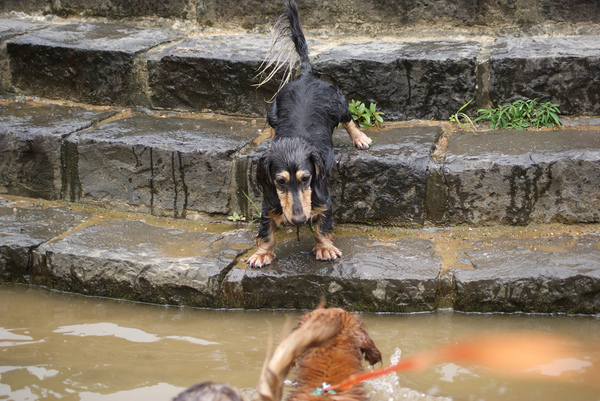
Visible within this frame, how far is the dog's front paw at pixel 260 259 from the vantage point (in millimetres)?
3828

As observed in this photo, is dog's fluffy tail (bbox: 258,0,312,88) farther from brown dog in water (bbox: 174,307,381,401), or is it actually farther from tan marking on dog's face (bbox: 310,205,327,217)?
brown dog in water (bbox: 174,307,381,401)

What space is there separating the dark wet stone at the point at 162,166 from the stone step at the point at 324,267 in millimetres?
271

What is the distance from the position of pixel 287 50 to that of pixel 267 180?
1.51 metres

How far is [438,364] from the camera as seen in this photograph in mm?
3156

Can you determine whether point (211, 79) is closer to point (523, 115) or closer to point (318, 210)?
point (318, 210)

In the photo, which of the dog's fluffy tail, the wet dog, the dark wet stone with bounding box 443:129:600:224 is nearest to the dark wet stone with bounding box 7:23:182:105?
the dog's fluffy tail

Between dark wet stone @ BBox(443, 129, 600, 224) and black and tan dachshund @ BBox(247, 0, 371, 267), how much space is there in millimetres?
735

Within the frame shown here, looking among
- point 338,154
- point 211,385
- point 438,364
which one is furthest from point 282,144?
point 211,385

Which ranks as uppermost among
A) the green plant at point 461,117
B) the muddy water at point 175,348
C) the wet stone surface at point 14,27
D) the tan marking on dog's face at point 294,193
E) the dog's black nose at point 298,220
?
the wet stone surface at point 14,27

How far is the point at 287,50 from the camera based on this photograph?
15.9 feet

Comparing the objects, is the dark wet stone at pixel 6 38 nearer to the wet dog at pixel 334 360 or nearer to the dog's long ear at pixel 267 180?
the dog's long ear at pixel 267 180

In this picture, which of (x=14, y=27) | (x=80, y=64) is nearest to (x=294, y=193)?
(x=80, y=64)

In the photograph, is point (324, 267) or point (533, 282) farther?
point (324, 267)

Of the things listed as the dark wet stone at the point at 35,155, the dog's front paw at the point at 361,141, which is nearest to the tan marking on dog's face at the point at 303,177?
the dog's front paw at the point at 361,141
